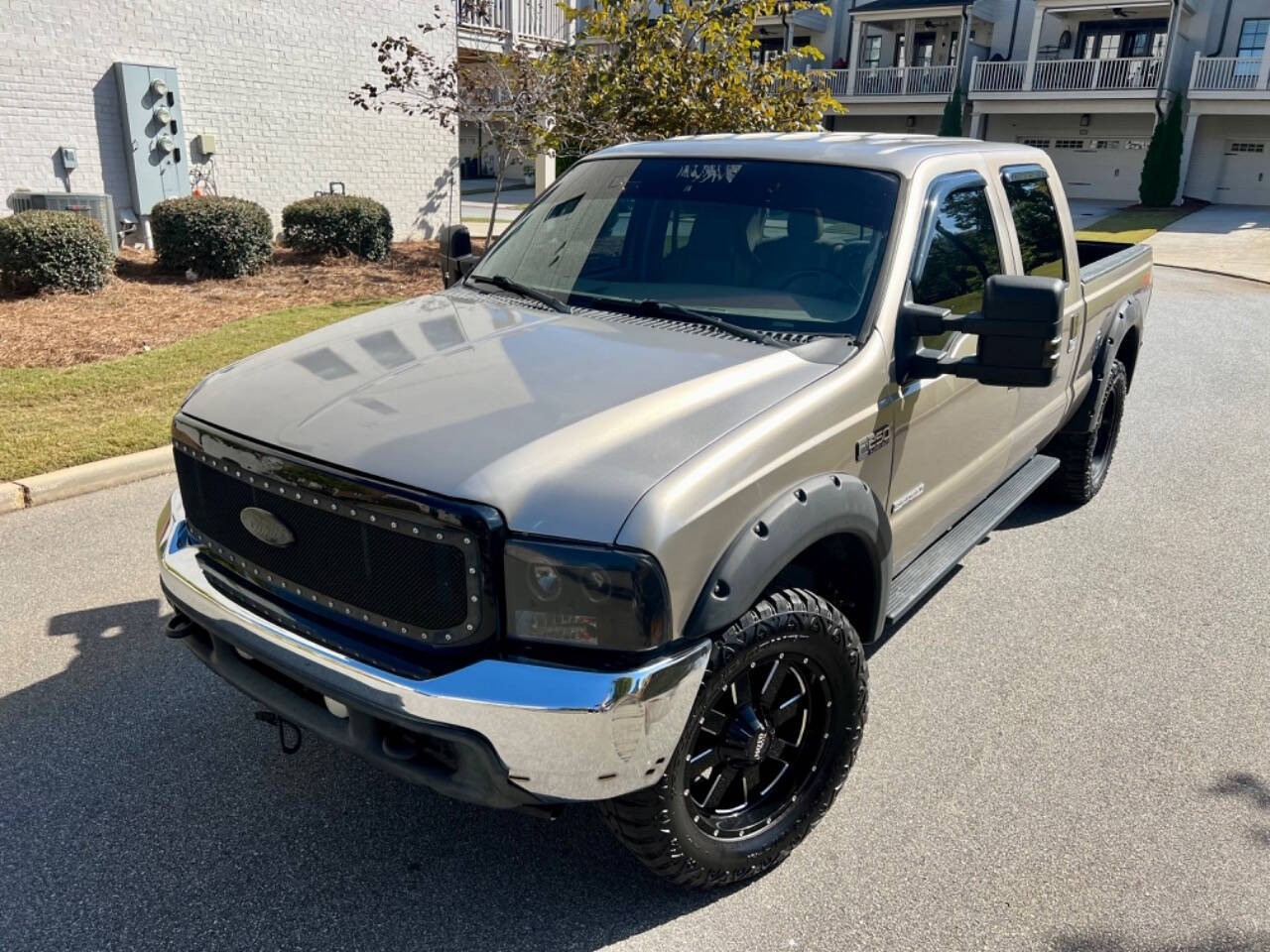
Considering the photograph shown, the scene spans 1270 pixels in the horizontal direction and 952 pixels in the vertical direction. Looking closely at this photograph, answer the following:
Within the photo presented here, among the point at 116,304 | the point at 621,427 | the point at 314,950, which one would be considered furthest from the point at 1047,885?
the point at 116,304

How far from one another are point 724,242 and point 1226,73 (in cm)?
3420

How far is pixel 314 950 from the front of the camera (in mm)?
2570

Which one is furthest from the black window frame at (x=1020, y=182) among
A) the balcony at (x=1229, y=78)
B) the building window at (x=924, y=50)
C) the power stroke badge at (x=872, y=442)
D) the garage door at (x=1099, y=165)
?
the building window at (x=924, y=50)

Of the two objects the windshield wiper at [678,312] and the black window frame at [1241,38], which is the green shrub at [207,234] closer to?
the windshield wiper at [678,312]

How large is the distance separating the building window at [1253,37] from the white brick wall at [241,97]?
27875 millimetres

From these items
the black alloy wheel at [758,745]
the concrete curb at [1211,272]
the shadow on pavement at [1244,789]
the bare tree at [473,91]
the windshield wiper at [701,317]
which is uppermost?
the bare tree at [473,91]

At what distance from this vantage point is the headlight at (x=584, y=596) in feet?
7.25

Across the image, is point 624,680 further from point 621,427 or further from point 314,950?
point 314,950

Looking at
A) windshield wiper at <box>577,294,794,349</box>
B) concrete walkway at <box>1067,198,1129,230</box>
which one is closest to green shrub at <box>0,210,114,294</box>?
windshield wiper at <box>577,294,794,349</box>

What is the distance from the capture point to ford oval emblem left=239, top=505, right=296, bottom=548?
2.59 m

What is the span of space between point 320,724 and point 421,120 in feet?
50.9

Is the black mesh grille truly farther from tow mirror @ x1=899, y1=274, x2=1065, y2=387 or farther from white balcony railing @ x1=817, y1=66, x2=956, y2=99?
white balcony railing @ x1=817, y1=66, x2=956, y2=99

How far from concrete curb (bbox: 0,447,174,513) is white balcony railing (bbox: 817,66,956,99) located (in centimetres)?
3292

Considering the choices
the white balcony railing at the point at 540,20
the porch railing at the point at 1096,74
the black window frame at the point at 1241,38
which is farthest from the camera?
the black window frame at the point at 1241,38
